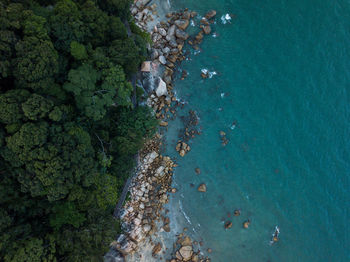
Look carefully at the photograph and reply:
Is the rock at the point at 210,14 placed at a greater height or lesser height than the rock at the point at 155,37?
greater

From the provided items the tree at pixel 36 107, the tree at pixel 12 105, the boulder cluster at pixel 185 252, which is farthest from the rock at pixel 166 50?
the boulder cluster at pixel 185 252

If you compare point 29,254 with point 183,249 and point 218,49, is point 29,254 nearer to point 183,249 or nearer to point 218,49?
point 183,249

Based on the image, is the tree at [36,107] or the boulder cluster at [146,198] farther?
the boulder cluster at [146,198]

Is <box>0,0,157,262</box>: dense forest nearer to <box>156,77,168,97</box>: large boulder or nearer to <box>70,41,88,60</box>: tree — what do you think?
<box>70,41,88,60</box>: tree

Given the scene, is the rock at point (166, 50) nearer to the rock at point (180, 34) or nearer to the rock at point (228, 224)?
the rock at point (180, 34)

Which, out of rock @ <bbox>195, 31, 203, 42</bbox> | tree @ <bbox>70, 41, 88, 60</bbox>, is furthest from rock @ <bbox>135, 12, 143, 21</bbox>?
tree @ <bbox>70, 41, 88, 60</bbox>

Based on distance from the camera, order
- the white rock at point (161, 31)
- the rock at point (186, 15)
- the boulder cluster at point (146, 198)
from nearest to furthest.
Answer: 1. the boulder cluster at point (146, 198)
2. the white rock at point (161, 31)
3. the rock at point (186, 15)

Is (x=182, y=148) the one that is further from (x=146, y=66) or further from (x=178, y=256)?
(x=178, y=256)

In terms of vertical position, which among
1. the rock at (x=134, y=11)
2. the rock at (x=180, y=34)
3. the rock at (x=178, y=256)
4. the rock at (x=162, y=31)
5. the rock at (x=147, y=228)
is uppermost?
the rock at (x=134, y=11)
